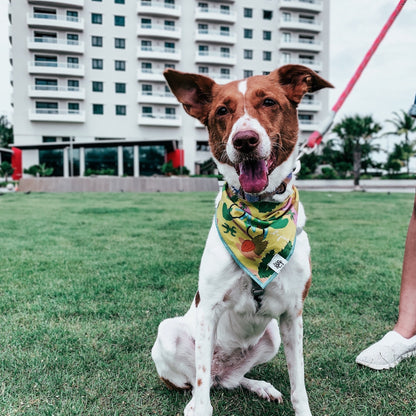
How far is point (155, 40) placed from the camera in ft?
146

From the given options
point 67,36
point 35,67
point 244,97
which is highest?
point 67,36

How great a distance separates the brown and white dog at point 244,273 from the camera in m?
1.91

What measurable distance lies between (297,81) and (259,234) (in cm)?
91

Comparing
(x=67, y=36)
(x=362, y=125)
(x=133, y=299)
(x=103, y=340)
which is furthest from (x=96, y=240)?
(x=67, y=36)

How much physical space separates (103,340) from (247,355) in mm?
1113

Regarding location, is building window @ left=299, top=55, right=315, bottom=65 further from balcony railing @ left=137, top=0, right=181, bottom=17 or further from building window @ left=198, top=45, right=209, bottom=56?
balcony railing @ left=137, top=0, right=181, bottom=17

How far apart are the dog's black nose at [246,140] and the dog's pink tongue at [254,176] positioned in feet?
0.36

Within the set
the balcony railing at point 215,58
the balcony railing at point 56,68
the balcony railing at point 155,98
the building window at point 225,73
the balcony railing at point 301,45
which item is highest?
the balcony railing at point 301,45

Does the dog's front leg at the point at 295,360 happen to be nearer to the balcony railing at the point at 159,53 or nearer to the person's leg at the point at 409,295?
the person's leg at the point at 409,295

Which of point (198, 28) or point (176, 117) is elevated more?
point (198, 28)

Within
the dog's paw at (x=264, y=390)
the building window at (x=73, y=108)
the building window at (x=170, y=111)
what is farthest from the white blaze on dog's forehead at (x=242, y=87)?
the building window at (x=170, y=111)

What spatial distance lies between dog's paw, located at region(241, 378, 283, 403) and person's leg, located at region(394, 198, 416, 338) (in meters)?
1.10

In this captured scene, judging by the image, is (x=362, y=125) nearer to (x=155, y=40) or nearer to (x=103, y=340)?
(x=155, y=40)

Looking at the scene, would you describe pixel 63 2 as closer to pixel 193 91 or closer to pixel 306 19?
pixel 306 19
